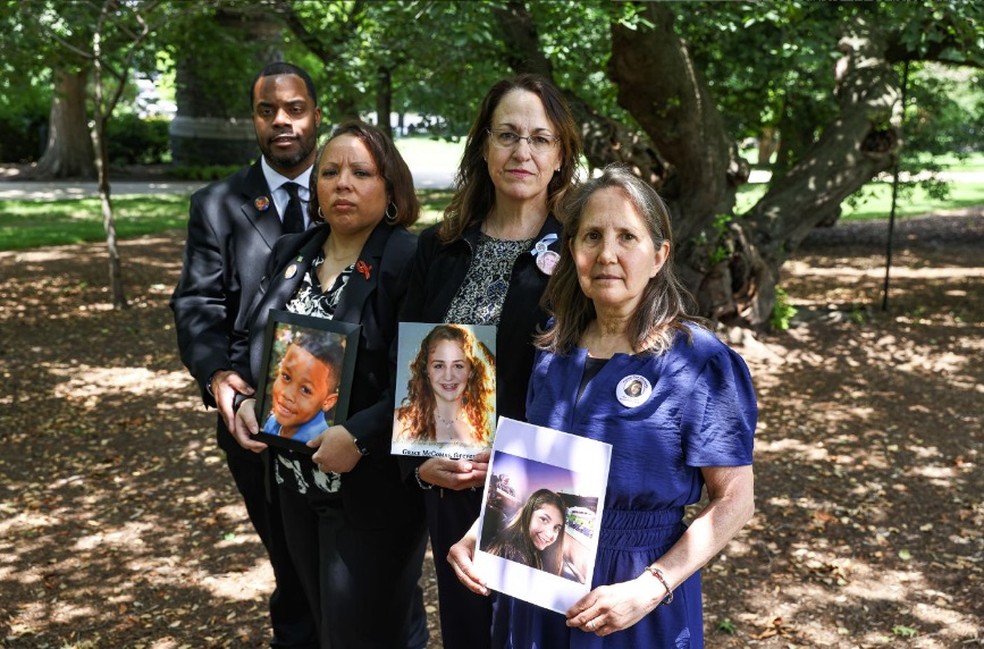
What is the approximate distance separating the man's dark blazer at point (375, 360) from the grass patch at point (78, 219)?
13.6 meters

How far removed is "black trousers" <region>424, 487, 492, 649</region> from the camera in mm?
2982

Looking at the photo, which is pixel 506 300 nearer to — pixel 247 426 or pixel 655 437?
pixel 655 437

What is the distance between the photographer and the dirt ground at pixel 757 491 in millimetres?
4824

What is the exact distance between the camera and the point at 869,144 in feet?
34.9

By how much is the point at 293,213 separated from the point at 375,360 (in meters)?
0.89

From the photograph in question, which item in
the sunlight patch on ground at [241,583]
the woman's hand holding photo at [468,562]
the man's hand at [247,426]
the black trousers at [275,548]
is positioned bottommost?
the sunlight patch on ground at [241,583]

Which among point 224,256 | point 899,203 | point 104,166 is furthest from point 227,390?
point 899,203

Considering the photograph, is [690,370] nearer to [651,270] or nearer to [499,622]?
[651,270]

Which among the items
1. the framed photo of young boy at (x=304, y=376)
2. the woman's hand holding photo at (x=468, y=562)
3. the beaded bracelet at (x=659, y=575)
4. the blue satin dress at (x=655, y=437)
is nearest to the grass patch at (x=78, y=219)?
the framed photo of young boy at (x=304, y=376)

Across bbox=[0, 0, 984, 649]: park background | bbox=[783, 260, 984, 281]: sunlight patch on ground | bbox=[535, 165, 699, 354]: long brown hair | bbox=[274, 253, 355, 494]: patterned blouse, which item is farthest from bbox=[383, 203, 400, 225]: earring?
bbox=[783, 260, 984, 281]: sunlight patch on ground

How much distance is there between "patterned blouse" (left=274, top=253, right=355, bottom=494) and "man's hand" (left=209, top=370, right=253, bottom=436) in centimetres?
19

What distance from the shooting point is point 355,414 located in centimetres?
313

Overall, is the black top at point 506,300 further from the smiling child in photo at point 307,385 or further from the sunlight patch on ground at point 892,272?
the sunlight patch on ground at point 892,272

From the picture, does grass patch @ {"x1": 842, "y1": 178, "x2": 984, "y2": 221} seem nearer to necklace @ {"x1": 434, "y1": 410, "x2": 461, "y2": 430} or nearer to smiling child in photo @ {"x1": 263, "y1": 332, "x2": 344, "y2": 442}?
smiling child in photo @ {"x1": 263, "y1": 332, "x2": 344, "y2": 442}
